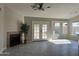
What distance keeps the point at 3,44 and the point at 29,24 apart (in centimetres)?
372

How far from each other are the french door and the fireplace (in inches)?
54.3

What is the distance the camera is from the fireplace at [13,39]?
801 cm

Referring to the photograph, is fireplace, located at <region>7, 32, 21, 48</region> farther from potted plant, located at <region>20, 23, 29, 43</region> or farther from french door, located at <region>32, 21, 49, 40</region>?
french door, located at <region>32, 21, 49, 40</region>

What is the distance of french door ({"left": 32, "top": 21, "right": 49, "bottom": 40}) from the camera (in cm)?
1076

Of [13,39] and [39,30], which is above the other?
[39,30]

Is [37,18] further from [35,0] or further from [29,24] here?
[35,0]

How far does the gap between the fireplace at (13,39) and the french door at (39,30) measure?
54.3 inches

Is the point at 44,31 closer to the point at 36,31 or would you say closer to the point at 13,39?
the point at 36,31

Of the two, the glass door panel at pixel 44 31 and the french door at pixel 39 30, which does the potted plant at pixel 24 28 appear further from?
the glass door panel at pixel 44 31

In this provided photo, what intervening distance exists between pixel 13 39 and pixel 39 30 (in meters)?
2.64

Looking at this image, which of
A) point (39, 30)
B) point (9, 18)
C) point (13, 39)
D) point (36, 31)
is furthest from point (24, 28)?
point (9, 18)

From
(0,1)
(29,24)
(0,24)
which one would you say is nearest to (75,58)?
(0,1)

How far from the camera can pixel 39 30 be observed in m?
10.8

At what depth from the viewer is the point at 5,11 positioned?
737 cm
